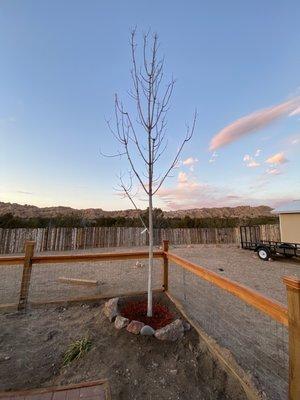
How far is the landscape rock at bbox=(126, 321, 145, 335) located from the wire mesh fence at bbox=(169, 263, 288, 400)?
1115mm

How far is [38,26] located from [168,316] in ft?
26.8

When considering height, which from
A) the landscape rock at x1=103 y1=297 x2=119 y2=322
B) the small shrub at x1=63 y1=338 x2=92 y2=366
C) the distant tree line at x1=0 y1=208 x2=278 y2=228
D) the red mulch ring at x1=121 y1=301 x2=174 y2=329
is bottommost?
the small shrub at x1=63 y1=338 x2=92 y2=366

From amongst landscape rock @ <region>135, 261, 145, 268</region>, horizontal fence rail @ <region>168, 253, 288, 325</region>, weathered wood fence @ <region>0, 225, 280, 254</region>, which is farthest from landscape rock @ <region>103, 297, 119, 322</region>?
weathered wood fence @ <region>0, 225, 280, 254</region>

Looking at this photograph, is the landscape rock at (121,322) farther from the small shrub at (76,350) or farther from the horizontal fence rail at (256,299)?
the horizontal fence rail at (256,299)

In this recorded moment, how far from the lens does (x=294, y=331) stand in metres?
1.57

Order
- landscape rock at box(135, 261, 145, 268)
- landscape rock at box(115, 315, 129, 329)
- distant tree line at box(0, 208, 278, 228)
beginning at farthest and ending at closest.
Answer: distant tree line at box(0, 208, 278, 228) → landscape rock at box(135, 261, 145, 268) → landscape rock at box(115, 315, 129, 329)

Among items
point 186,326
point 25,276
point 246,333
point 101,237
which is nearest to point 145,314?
point 186,326

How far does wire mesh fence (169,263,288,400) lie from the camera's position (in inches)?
99.7

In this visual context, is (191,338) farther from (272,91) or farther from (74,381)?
(272,91)

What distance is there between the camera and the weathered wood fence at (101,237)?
545 inches

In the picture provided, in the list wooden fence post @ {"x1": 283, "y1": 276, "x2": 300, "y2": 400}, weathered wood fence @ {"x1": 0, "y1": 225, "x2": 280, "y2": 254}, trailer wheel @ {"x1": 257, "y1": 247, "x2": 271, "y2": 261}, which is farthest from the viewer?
weathered wood fence @ {"x1": 0, "y1": 225, "x2": 280, "y2": 254}

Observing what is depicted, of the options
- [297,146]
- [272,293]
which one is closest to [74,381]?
[272,293]

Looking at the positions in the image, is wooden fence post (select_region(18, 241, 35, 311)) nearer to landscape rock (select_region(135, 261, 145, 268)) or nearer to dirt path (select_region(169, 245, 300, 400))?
dirt path (select_region(169, 245, 300, 400))

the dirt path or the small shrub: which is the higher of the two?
the small shrub
